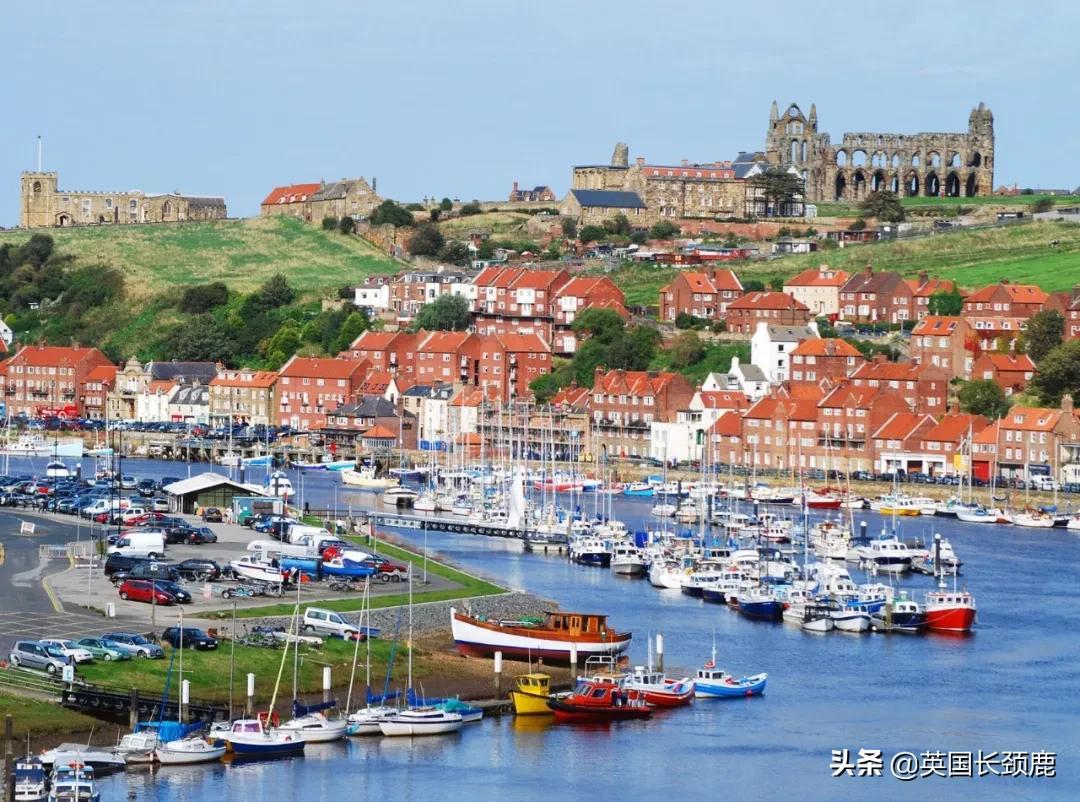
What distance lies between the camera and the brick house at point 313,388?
377ft

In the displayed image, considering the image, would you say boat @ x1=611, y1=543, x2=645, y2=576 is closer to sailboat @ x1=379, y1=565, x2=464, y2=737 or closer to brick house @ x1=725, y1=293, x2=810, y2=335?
sailboat @ x1=379, y1=565, x2=464, y2=737

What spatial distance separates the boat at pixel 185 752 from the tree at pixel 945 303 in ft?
251

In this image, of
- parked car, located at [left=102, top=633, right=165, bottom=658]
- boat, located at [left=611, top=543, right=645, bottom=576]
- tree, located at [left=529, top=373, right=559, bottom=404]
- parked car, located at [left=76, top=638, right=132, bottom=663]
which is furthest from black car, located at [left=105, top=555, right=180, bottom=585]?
tree, located at [left=529, top=373, right=559, bottom=404]

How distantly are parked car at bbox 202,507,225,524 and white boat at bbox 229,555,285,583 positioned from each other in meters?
13.4

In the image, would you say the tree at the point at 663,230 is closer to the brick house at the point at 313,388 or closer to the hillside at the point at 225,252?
the hillside at the point at 225,252

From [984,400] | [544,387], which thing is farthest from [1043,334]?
[544,387]

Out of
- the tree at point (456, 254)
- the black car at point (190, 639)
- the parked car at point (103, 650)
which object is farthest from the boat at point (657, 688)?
the tree at point (456, 254)

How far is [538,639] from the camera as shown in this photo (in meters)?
49.5

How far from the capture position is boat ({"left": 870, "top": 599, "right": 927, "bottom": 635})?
189 ft

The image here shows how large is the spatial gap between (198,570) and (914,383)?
A: 49974mm

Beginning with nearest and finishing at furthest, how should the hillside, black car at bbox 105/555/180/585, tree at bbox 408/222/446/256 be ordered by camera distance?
black car at bbox 105/555/180/585
tree at bbox 408/222/446/256
the hillside

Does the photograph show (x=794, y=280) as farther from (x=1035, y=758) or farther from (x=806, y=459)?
(x=1035, y=758)

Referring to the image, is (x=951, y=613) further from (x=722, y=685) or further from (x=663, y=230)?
(x=663, y=230)

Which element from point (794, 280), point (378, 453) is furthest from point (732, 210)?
point (378, 453)
